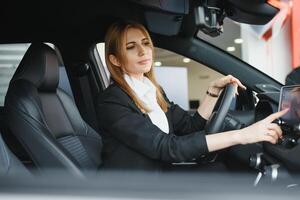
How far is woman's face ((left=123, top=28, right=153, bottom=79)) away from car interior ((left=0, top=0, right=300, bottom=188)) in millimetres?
218

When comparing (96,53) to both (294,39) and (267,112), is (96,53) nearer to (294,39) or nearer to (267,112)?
(267,112)

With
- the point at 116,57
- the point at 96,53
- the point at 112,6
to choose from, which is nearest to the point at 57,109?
the point at 116,57

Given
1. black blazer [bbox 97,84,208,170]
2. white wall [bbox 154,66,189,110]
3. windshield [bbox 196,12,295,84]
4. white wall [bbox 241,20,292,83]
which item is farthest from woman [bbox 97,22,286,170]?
white wall [bbox 241,20,292,83]

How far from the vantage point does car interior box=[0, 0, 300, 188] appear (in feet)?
4.25

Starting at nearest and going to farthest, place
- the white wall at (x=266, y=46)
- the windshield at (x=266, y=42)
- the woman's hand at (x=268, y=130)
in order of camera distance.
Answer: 1. the woman's hand at (x=268, y=130)
2. the windshield at (x=266, y=42)
3. the white wall at (x=266, y=46)

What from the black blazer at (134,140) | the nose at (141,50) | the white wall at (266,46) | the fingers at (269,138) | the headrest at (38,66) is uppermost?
the nose at (141,50)

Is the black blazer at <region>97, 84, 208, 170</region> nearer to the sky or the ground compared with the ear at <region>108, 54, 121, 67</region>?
nearer to the ground

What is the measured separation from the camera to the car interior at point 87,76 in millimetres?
1295

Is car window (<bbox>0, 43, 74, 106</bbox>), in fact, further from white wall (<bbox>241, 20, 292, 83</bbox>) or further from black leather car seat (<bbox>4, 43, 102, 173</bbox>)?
white wall (<bbox>241, 20, 292, 83</bbox>)

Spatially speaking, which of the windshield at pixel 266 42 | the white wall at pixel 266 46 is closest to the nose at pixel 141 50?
the windshield at pixel 266 42

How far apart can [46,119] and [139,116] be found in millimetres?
384

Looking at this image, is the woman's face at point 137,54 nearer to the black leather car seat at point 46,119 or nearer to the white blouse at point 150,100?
the white blouse at point 150,100

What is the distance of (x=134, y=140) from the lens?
1.33 metres

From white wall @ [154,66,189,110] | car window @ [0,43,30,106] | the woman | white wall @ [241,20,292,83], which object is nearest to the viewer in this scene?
the woman
